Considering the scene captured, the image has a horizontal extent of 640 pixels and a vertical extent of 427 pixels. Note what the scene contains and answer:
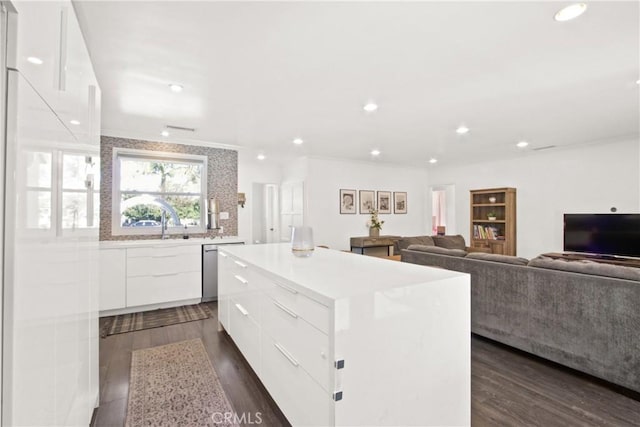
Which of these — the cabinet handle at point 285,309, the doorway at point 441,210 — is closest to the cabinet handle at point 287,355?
the cabinet handle at point 285,309

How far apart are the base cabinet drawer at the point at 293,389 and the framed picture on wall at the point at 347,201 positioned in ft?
15.0

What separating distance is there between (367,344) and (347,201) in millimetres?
5221

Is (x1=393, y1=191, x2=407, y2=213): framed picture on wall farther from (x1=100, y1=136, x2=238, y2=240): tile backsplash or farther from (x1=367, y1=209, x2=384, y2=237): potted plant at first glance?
(x1=100, y1=136, x2=238, y2=240): tile backsplash

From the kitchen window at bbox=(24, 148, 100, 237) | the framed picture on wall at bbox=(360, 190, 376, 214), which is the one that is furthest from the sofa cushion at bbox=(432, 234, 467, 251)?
the kitchen window at bbox=(24, 148, 100, 237)

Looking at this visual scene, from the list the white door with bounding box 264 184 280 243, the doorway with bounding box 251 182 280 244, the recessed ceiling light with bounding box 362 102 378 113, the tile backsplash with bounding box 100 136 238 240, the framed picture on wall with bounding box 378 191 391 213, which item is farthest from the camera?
the framed picture on wall with bounding box 378 191 391 213

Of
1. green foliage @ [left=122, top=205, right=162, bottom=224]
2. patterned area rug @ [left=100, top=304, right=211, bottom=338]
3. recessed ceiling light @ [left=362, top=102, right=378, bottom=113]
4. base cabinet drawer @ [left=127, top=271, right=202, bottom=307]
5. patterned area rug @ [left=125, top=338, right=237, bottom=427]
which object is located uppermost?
recessed ceiling light @ [left=362, top=102, right=378, bottom=113]

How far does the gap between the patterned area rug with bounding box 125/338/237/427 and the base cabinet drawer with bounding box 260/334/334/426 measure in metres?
0.38

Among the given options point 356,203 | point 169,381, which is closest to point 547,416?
point 169,381

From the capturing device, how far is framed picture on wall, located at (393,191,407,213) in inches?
283

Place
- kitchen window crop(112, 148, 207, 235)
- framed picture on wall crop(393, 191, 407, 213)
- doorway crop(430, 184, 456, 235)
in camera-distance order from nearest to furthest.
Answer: kitchen window crop(112, 148, 207, 235) → framed picture on wall crop(393, 191, 407, 213) → doorway crop(430, 184, 456, 235)

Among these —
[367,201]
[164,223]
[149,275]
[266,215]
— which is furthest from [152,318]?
[367,201]

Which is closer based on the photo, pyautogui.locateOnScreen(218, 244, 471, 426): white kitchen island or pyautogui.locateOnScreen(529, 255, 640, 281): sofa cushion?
pyautogui.locateOnScreen(218, 244, 471, 426): white kitchen island

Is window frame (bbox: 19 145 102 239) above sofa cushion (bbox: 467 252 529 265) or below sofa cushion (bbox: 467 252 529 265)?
above

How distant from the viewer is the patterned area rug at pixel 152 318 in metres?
3.40
